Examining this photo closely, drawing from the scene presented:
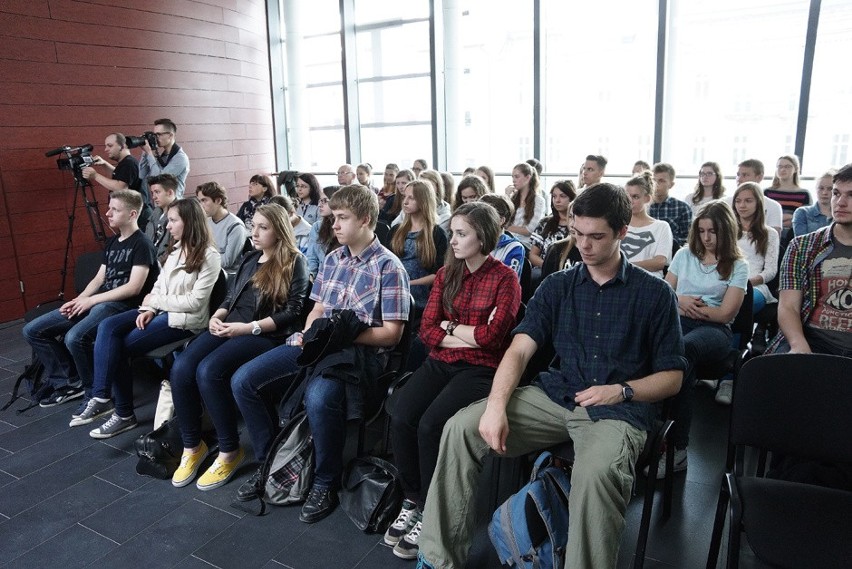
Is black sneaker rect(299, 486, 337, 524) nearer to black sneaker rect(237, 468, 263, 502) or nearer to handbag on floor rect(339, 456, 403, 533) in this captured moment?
handbag on floor rect(339, 456, 403, 533)

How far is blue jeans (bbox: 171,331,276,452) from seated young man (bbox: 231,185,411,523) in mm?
119

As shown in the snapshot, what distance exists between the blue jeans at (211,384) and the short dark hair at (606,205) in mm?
1618

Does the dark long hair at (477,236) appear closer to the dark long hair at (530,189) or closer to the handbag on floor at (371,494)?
the handbag on floor at (371,494)

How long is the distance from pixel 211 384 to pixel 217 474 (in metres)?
0.40

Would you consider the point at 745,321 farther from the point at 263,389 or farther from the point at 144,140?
the point at 144,140

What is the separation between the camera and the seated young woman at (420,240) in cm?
353

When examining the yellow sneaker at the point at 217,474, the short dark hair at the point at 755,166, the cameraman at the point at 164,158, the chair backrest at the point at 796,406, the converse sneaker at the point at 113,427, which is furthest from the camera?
the cameraman at the point at 164,158

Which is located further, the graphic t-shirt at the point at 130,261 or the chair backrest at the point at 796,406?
the graphic t-shirt at the point at 130,261

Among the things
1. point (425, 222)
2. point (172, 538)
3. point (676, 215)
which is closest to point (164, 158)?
point (425, 222)

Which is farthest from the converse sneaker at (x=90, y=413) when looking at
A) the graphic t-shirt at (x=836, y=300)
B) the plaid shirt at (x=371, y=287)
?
the graphic t-shirt at (x=836, y=300)

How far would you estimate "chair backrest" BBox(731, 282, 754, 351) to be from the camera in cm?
279

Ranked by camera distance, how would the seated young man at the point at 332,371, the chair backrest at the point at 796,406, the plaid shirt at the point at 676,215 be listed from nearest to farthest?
the chair backrest at the point at 796,406 < the seated young man at the point at 332,371 < the plaid shirt at the point at 676,215

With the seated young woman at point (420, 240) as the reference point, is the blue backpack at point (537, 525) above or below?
below

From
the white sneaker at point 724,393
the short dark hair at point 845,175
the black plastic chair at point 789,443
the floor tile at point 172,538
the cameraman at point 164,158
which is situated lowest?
the floor tile at point 172,538
